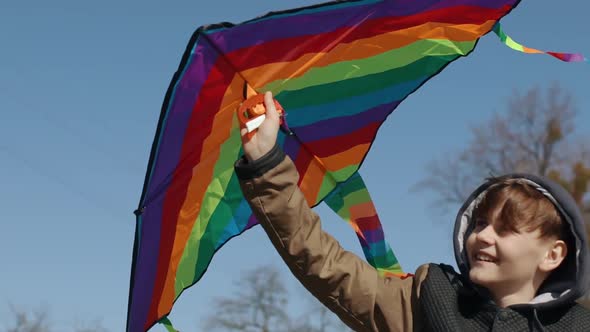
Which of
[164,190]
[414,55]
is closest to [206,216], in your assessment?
[164,190]

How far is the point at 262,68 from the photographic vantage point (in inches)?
126

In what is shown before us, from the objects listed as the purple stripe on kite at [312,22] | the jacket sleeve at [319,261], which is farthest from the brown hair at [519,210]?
the purple stripe on kite at [312,22]

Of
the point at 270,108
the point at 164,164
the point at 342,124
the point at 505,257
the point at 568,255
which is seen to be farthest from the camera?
the point at 342,124

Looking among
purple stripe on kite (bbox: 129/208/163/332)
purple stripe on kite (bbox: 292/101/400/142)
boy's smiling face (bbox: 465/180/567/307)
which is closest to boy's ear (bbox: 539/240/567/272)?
boy's smiling face (bbox: 465/180/567/307)

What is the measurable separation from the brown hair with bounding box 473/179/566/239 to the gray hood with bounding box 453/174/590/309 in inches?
0.9

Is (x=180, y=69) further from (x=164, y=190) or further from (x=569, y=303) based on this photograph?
(x=569, y=303)

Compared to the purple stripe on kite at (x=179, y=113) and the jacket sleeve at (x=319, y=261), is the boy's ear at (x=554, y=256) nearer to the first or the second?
the jacket sleeve at (x=319, y=261)

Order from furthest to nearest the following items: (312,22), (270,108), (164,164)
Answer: (164,164), (312,22), (270,108)

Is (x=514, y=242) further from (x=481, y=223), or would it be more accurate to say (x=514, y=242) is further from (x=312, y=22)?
(x=312, y=22)

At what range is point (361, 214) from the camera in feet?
11.7

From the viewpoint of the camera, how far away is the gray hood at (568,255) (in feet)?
7.81

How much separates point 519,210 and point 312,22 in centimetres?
104

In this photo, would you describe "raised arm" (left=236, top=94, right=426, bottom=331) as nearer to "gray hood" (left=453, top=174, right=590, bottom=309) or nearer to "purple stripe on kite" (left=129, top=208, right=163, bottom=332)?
"gray hood" (left=453, top=174, right=590, bottom=309)

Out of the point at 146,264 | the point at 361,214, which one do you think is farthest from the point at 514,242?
the point at 146,264
